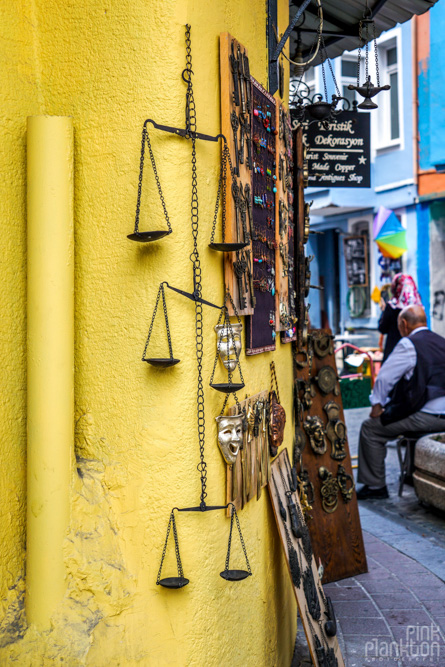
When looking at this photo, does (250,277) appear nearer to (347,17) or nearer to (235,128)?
(235,128)

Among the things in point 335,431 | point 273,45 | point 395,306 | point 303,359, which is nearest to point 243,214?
point 273,45

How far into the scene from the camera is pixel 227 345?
2.61 m

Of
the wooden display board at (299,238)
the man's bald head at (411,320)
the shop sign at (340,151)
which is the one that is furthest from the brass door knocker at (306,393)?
the man's bald head at (411,320)

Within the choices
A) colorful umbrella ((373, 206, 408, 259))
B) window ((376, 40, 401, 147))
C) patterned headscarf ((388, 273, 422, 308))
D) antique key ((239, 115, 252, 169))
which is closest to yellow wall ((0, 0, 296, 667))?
antique key ((239, 115, 252, 169))

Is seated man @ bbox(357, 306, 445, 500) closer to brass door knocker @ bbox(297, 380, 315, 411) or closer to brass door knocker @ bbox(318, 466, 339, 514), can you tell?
brass door knocker @ bbox(318, 466, 339, 514)

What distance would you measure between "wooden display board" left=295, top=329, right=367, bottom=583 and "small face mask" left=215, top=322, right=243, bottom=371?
1.98m

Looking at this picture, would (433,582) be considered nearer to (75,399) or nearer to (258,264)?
(258,264)

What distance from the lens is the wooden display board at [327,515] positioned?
4.68 meters

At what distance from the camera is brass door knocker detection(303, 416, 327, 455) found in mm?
4691

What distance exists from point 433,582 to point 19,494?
3145mm

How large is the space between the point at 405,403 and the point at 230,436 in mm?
4335

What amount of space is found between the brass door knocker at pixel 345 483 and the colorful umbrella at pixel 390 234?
8.31 m

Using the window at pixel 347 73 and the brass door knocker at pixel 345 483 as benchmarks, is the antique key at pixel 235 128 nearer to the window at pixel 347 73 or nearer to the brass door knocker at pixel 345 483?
the brass door knocker at pixel 345 483

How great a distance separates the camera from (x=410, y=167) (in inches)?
537
